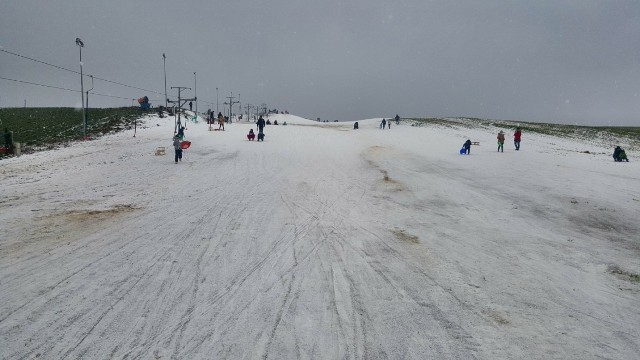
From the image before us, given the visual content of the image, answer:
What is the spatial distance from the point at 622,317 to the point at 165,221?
10.1 meters

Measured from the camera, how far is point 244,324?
17.4ft

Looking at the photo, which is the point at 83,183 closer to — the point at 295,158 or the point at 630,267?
the point at 295,158

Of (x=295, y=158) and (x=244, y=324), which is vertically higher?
(x=295, y=158)

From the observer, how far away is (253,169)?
18281mm

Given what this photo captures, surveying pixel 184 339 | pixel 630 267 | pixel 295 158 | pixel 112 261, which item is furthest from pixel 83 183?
pixel 630 267

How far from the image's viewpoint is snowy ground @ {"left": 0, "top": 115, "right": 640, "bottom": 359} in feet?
16.4

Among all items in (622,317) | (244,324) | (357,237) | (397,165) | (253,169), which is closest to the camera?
(244,324)

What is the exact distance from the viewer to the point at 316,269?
7.10 metres

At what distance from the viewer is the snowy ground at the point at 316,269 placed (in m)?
5.00

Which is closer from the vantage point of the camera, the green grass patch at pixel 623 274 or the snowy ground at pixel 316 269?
the snowy ground at pixel 316 269

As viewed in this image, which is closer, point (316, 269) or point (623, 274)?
point (316, 269)

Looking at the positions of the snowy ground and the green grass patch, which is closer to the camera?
the snowy ground

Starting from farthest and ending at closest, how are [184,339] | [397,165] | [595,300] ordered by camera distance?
[397,165]
[595,300]
[184,339]

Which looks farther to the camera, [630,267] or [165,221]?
[165,221]
